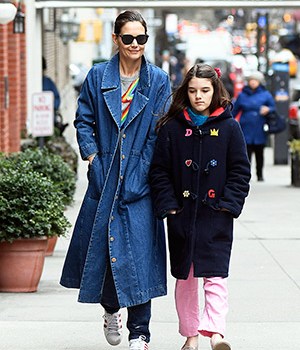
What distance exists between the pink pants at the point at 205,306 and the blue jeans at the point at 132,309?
21 centimetres

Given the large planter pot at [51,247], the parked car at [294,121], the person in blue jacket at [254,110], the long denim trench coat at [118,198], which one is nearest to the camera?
the long denim trench coat at [118,198]

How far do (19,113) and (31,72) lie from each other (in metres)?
1.67

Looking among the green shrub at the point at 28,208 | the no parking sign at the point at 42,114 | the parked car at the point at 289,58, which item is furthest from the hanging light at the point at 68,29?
the green shrub at the point at 28,208

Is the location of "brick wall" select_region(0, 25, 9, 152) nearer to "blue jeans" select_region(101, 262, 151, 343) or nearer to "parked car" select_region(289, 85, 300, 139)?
"blue jeans" select_region(101, 262, 151, 343)

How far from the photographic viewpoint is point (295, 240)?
12.4 m

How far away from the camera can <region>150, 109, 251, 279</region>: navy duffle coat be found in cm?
653

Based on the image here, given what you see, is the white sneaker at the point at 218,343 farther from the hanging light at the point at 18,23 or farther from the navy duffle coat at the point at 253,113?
the navy duffle coat at the point at 253,113

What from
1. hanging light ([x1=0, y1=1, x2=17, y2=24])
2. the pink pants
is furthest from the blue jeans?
hanging light ([x1=0, y1=1, x2=17, y2=24])

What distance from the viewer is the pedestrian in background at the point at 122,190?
6527mm

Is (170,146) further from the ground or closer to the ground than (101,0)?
closer to the ground

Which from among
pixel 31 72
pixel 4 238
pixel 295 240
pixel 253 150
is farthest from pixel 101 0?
pixel 4 238

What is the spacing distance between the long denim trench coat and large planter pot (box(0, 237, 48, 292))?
2.28 meters

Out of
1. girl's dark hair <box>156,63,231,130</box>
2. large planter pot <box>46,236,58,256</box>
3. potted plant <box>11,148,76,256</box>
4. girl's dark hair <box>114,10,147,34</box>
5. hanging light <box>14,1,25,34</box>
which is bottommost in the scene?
large planter pot <box>46,236,58,256</box>

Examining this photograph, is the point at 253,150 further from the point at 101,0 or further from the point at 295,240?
the point at 295,240
